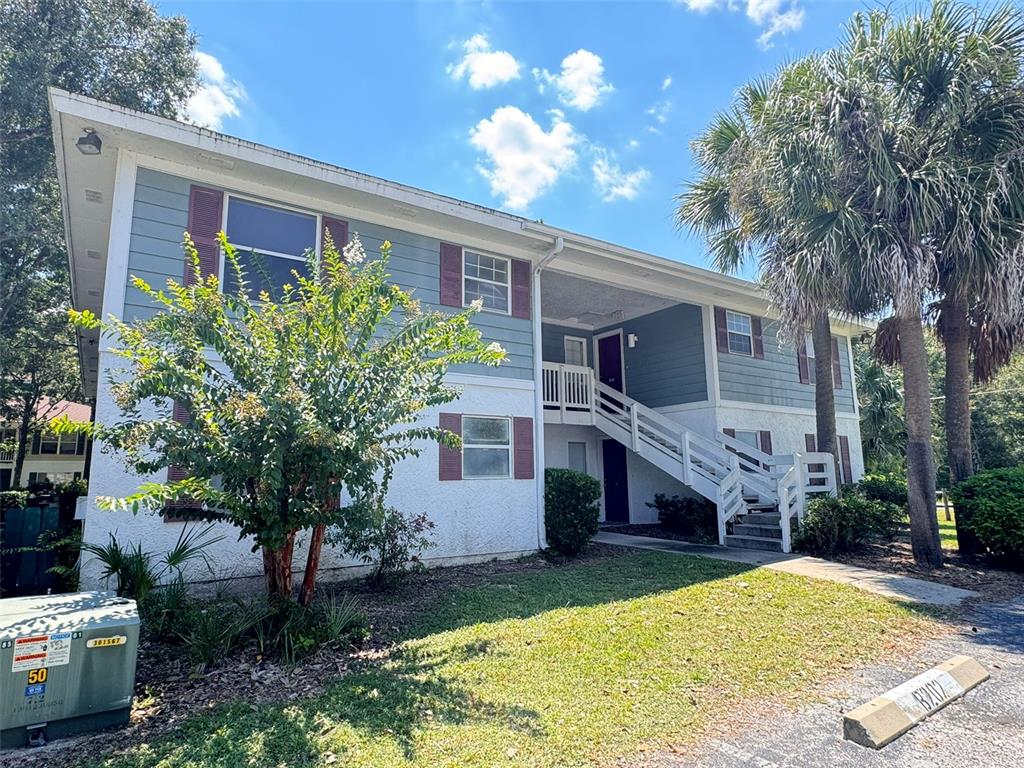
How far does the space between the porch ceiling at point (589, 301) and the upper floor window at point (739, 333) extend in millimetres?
1526

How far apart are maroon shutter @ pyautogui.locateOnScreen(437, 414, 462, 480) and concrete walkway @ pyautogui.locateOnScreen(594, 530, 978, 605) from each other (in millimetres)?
3803

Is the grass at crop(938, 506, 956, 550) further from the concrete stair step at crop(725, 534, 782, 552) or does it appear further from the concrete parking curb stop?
the concrete parking curb stop

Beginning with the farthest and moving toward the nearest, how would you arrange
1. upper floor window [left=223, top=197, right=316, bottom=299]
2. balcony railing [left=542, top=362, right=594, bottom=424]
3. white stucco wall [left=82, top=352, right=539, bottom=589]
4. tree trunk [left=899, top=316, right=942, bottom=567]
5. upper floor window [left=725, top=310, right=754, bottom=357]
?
upper floor window [left=725, top=310, right=754, bottom=357]
balcony railing [left=542, top=362, right=594, bottom=424]
tree trunk [left=899, top=316, right=942, bottom=567]
upper floor window [left=223, top=197, right=316, bottom=299]
white stucco wall [left=82, top=352, right=539, bottom=589]

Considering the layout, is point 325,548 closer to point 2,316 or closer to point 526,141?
point 526,141

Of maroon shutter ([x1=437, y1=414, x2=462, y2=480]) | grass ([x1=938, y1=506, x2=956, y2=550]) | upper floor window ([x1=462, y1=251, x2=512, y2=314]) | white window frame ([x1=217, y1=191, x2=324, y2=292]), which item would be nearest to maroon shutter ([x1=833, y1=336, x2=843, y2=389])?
grass ([x1=938, y1=506, x2=956, y2=550])

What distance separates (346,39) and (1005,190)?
1099 cm

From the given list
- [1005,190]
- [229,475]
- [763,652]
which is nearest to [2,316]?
[229,475]

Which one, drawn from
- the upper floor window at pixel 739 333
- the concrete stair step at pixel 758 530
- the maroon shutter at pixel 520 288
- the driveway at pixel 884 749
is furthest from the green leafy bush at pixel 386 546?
the upper floor window at pixel 739 333

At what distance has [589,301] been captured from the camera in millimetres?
13578

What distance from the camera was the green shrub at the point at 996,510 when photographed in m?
8.21

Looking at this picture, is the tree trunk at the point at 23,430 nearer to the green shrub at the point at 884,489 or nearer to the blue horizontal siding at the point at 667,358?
the blue horizontal siding at the point at 667,358

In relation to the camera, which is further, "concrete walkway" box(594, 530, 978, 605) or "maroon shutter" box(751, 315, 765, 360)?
Result: "maroon shutter" box(751, 315, 765, 360)

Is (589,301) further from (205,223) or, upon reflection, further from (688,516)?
(205,223)

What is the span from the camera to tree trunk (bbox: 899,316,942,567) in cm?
860
